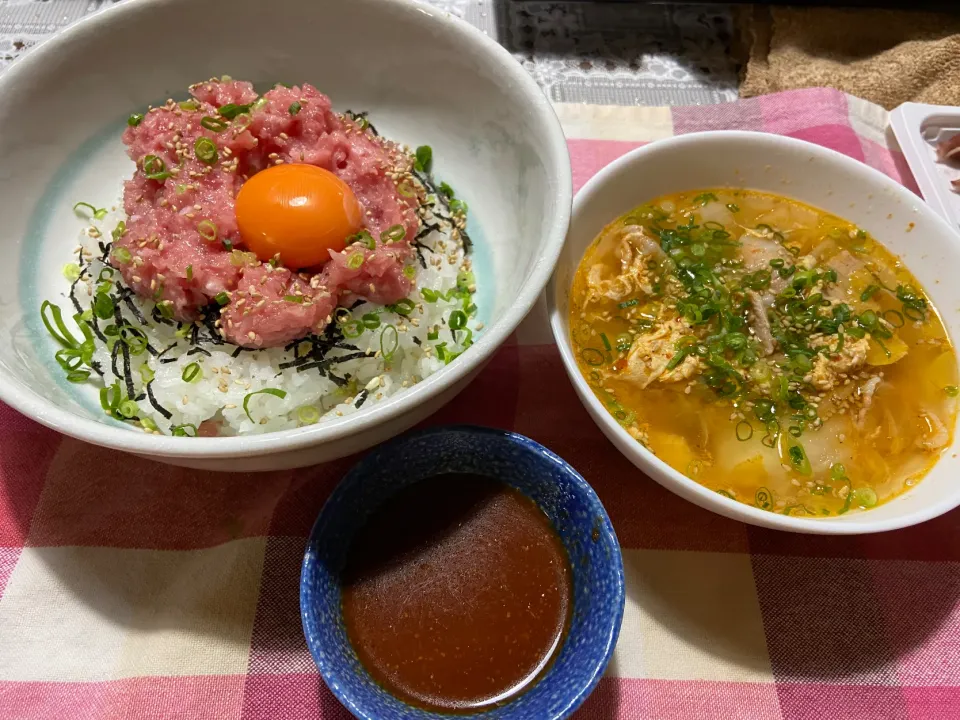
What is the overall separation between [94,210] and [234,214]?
0.70 m

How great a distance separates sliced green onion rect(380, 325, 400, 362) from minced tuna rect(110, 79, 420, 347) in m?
0.11

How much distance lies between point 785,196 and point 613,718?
A: 1899 mm

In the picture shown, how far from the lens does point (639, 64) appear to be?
329 centimetres

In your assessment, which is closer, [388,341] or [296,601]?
[296,601]

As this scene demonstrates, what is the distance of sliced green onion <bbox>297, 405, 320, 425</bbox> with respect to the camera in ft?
6.45

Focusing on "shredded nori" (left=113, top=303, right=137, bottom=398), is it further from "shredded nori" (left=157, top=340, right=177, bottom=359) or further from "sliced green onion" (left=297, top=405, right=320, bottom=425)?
"sliced green onion" (left=297, top=405, right=320, bottom=425)

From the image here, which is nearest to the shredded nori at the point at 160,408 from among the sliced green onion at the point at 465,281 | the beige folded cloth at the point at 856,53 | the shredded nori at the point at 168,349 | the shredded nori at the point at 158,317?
the shredded nori at the point at 168,349

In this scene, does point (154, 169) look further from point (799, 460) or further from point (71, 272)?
point (799, 460)

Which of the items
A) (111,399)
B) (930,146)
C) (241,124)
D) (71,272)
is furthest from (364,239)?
(930,146)

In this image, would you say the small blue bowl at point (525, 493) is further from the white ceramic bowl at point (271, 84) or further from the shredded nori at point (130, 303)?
the shredded nori at point (130, 303)

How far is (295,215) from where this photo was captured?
1.96 m

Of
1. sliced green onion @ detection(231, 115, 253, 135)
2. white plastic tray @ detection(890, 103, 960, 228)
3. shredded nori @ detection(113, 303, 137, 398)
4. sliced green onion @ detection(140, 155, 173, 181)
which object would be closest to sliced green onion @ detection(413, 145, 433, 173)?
sliced green onion @ detection(231, 115, 253, 135)

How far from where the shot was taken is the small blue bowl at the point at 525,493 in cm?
161

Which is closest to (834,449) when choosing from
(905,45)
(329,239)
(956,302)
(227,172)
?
(956,302)
